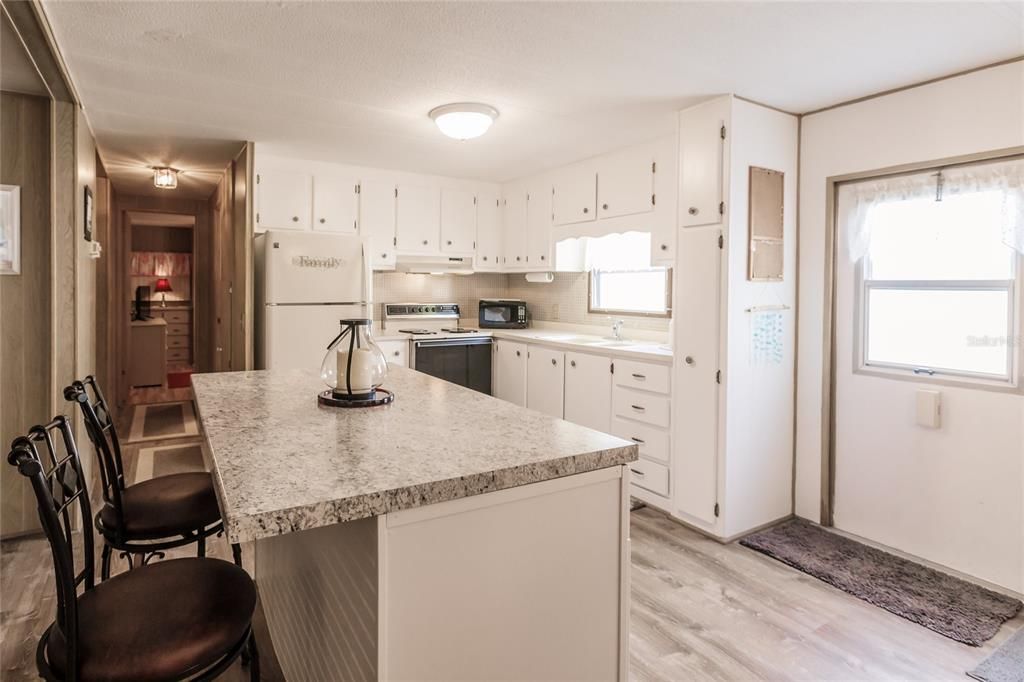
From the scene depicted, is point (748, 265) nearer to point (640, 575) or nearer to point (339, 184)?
point (640, 575)

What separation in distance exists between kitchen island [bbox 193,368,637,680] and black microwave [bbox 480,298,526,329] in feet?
12.6

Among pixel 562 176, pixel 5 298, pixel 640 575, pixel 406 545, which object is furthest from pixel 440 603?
pixel 562 176

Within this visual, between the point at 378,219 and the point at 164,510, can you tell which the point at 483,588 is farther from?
the point at 378,219

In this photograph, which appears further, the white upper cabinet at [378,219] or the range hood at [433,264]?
the range hood at [433,264]

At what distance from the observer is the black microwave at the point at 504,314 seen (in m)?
5.56

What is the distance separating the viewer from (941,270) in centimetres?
292

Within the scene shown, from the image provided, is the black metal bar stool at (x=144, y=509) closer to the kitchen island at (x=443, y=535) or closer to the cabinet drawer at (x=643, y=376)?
the kitchen island at (x=443, y=535)

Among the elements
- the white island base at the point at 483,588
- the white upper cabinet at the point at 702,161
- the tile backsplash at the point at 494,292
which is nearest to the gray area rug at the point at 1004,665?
the white island base at the point at 483,588

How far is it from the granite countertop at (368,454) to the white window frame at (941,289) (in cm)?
224

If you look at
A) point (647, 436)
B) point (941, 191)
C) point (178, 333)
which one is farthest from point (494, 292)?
point (178, 333)

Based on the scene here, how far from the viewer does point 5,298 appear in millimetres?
2973

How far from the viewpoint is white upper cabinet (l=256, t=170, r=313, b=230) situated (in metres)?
4.38

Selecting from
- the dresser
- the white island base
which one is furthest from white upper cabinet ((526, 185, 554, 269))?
the dresser

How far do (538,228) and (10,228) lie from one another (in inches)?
137
